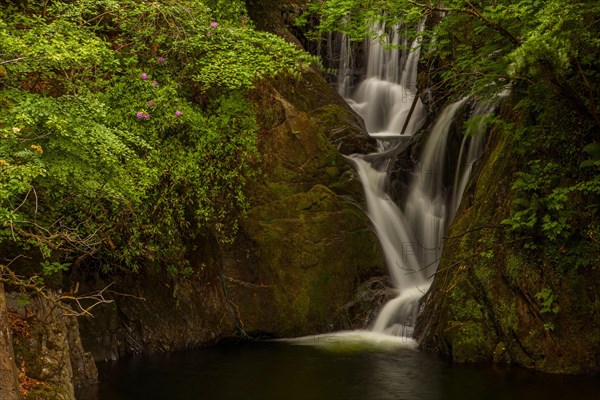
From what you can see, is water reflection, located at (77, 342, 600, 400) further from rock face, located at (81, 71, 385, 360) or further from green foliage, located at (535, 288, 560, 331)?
green foliage, located at (535, 288, 560, 331)

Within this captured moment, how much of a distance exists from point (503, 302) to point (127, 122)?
18.2ft

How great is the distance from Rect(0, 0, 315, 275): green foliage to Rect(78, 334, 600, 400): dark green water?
58.6 inches

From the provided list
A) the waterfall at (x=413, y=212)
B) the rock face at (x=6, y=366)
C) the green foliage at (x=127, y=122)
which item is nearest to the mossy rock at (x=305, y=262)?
the waterfall at (x=413, y=212)

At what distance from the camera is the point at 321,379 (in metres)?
8.86

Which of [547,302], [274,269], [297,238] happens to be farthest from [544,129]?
[274,269]

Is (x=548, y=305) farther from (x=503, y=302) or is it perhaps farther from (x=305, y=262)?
(x=305, y=262)

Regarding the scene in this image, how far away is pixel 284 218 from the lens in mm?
11969

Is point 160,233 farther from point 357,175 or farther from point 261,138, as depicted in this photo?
point 357,175

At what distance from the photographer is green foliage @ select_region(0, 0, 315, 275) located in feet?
20.1

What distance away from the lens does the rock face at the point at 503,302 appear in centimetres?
865

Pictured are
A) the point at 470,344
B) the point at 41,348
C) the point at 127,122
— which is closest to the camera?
the point at 41,348

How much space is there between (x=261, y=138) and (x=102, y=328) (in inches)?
178

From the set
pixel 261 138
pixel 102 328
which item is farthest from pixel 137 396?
pixel 261 138

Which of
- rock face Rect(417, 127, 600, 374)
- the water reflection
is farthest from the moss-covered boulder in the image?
rock face Rect(417, 127, 600, 374)
